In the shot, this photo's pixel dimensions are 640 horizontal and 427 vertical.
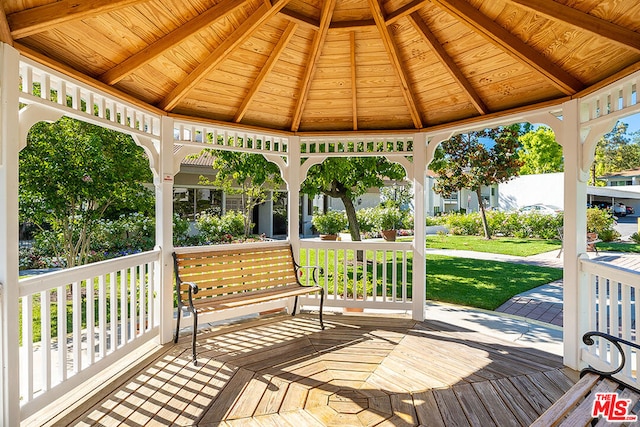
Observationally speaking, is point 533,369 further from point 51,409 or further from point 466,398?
point 51,409

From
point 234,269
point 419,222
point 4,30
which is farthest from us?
point 419,222

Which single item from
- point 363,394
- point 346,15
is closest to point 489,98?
point 346,15

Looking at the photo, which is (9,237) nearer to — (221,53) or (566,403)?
(221,53)

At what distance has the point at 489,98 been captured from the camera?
3.91 meters

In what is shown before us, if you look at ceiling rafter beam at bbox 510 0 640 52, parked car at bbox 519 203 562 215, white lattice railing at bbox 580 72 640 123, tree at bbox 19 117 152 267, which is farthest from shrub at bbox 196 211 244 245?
parked car at bbox 519 203 562 215

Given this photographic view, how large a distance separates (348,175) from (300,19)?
A: 4023 mm

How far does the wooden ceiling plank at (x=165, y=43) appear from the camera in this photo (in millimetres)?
2764

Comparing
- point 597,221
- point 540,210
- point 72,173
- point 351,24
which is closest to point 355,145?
point 351,24

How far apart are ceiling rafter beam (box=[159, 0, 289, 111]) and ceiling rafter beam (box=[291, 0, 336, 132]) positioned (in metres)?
0.42

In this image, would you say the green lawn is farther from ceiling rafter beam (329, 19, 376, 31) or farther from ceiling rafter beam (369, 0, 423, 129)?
ceiling rafter beam (329, 19, 376, 31)

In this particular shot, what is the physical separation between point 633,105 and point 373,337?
3.12 meters

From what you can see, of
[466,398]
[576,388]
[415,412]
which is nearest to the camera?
[576,388]

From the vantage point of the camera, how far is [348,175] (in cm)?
696

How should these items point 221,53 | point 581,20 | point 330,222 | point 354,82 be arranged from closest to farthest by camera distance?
1. point 581,20
2. point 221,53
3. point 354,82
4. point 330,222
